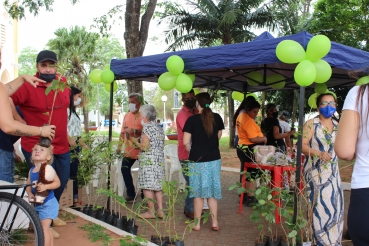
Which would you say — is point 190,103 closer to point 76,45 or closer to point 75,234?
point 75,234

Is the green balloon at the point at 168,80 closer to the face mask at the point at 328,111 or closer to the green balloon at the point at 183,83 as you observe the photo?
the green balloon at the point at 183,83

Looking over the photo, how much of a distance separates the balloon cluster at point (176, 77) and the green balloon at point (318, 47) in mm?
1550

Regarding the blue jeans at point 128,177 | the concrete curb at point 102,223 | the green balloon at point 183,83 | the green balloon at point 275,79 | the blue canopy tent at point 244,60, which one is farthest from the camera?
the green balloon at point 275,79

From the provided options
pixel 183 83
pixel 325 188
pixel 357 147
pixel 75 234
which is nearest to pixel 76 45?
pixel 183 83

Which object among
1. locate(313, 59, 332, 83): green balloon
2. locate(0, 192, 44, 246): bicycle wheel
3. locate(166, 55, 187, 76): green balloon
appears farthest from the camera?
locate(166, 55, 187, 76): green balloon

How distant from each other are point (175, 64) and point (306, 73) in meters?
1.58

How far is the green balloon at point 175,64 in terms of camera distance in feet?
15.2

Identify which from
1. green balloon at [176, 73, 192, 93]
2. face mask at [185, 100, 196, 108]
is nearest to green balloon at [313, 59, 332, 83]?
green balloon at [176, 73, 192, 93]

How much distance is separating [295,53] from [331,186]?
4.26 feet

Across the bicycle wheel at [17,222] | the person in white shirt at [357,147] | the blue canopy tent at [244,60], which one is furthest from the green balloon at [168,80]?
the person in white shirt at [357,147]

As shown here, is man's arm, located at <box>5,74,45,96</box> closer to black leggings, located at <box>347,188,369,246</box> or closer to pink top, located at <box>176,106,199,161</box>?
pink top, located at <box>176,106,199,161</box>

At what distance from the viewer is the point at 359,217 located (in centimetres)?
167

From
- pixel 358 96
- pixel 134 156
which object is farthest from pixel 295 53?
pixel 134 156

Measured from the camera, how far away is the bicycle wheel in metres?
2.86
